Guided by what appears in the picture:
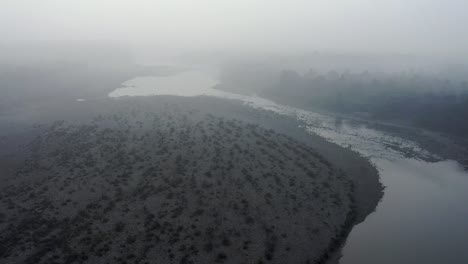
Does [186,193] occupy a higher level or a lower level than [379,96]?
lower

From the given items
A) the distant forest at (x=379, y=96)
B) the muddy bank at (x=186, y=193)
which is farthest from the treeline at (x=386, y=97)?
the muddy bank at (x=186, y=193)

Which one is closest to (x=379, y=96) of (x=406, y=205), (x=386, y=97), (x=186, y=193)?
(x=386, y=97)

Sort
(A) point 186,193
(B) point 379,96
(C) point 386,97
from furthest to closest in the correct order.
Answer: (B) point 379,96
(C) point 386,97
(A) point 186,193


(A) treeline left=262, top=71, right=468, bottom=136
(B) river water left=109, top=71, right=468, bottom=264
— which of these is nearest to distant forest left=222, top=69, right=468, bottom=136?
(A) treeline left=262, top=71, right=468, bottom=136

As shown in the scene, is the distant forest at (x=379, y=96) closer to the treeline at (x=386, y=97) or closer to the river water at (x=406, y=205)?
the treeline at (x=386, y=97)

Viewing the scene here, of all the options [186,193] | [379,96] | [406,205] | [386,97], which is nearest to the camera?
[186,193]

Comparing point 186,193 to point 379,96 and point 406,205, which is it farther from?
point 379,96
